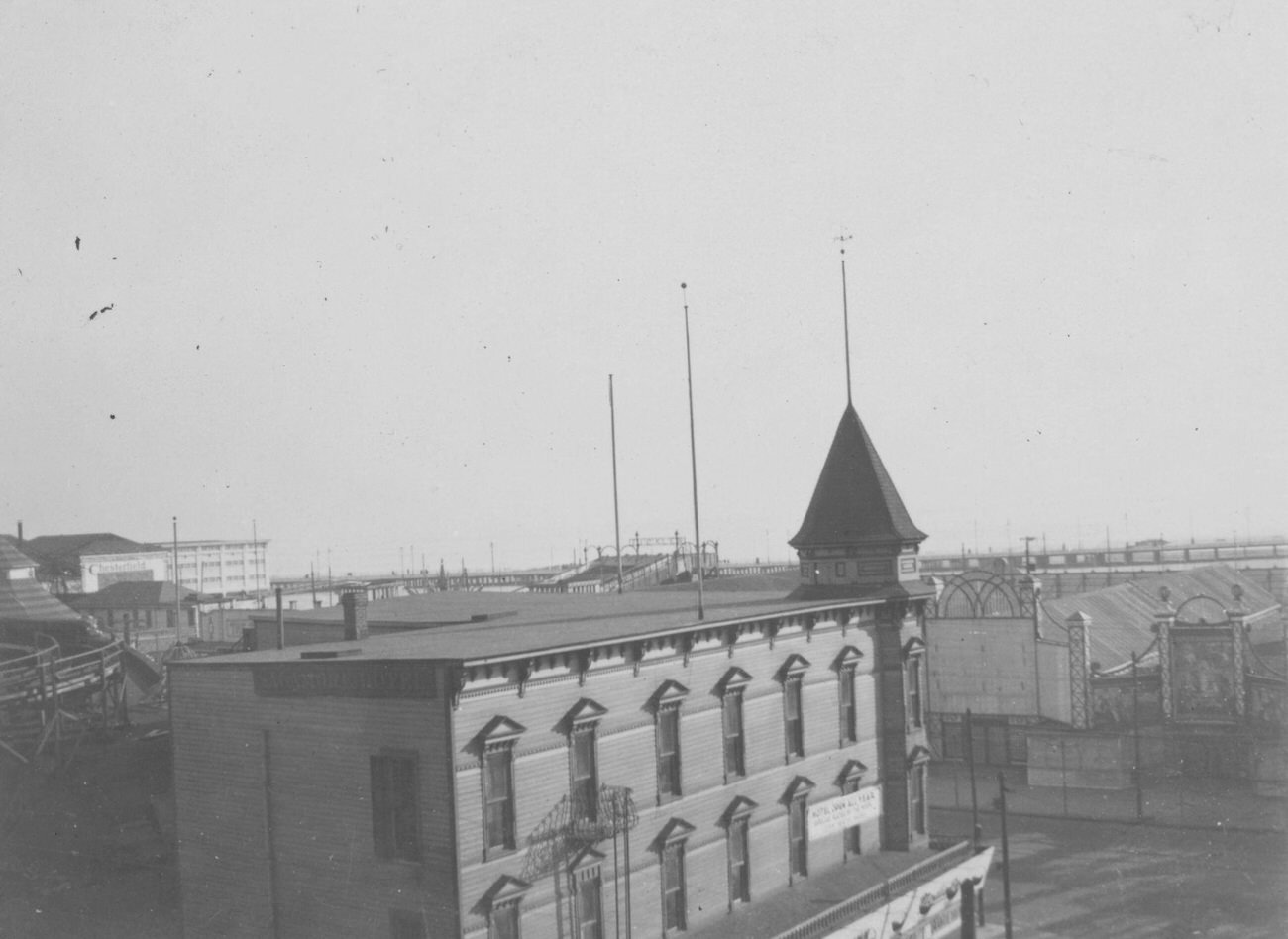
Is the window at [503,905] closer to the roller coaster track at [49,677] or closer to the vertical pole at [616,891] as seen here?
the vertical pole at [616,891]

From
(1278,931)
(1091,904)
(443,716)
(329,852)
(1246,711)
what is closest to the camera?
(443,716)

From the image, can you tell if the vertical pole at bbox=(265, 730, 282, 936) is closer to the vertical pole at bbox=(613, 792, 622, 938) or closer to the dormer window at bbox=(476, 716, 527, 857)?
the dormer window at bbox=(476, 716, 527, 857)

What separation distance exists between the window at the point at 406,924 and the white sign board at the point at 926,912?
9.91m

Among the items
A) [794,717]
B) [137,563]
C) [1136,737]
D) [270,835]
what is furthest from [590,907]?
[137,563]

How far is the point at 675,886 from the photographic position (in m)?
26.1

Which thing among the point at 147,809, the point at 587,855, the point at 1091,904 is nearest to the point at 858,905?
the point at 587,855

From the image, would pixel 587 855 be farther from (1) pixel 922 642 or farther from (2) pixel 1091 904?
(2) pixel 1091 904

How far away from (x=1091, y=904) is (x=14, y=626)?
34229 millimetres


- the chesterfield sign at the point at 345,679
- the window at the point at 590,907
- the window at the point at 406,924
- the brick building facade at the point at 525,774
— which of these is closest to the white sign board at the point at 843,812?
the brick building facade at the point at 525,774

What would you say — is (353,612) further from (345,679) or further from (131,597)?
(131,597)

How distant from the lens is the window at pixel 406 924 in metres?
21.4

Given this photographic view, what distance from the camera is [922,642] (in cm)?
3466

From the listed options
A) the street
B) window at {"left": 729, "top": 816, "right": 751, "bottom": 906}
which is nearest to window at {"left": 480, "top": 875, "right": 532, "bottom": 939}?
window at {"left": 729, "top": 816, "right": 751, "bottom": 906}

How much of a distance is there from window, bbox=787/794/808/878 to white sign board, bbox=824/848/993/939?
2.36 m
